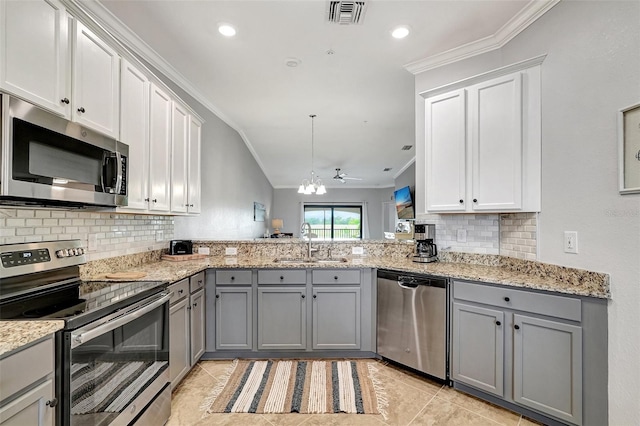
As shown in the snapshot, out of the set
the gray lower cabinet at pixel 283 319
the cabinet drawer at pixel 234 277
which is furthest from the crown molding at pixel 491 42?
the cabinet drawer at pixel 234 277

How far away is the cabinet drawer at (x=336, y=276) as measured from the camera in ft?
9.33

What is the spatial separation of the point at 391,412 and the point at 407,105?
3526 millimetres

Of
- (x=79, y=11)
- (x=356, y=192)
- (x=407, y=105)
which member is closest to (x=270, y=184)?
(x=356, y=192)

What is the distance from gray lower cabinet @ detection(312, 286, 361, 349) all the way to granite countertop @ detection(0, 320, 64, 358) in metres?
1.95

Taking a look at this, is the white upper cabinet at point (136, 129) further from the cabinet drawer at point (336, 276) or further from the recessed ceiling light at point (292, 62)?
the cabinet drawer at point (336, 276)

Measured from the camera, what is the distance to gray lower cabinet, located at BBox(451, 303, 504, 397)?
6.98 feet

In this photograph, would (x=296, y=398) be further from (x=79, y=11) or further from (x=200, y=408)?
(x=79, y=11)

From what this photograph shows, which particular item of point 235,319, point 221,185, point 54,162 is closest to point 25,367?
point 54,162

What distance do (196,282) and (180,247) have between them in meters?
0.64

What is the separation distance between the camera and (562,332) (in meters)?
1.85

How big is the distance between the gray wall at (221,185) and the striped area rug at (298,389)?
1.69 meters

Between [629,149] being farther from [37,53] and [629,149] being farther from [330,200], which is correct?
[330,200]

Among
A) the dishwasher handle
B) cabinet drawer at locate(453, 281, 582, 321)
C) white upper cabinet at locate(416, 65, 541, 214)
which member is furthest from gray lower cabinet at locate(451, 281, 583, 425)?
white upper cabinet at locate(416, 65, 541, 214)

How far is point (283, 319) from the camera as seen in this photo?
2.84 meters
